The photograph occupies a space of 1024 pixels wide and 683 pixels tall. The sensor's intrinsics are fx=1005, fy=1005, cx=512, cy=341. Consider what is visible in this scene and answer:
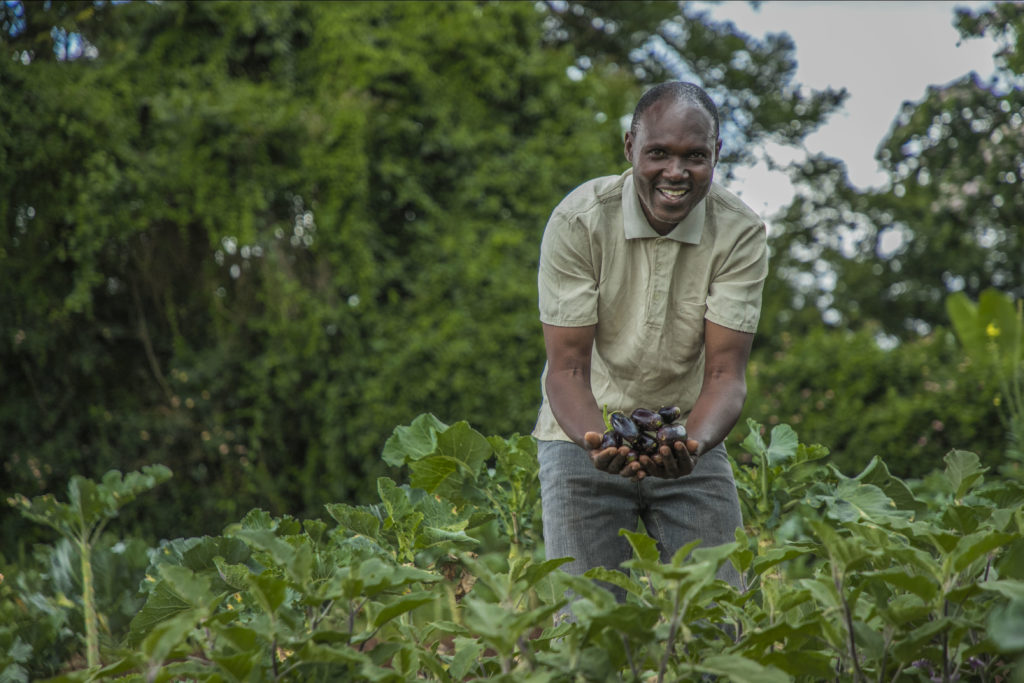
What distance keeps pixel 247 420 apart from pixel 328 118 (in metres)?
1.97

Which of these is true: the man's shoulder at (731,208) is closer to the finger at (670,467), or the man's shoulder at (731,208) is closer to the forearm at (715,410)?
the forearm at (715,410)

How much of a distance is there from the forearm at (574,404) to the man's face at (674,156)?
1.28 feet

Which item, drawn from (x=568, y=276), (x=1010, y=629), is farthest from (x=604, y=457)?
(x=1010, y=629)

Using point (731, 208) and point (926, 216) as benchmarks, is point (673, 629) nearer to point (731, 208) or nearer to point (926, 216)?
point (731, 208)

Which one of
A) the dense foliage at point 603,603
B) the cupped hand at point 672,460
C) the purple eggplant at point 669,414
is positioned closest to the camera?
the dense foliage at point 603,603

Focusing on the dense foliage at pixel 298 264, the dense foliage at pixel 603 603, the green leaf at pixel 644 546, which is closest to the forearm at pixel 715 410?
the dense foliage at pixel 603 603

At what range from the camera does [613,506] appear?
225 centimetres

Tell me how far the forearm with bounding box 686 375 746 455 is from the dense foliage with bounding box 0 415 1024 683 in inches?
9.3

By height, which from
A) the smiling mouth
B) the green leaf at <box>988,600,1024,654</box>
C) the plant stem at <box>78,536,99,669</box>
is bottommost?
the plant stem at <box>78,536,99,669</box>

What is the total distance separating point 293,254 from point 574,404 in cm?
453

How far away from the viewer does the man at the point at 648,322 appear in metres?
2.12

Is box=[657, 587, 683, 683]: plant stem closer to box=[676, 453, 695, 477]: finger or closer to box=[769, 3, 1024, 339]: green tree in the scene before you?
box=[676, 453, 695, 477]: finger

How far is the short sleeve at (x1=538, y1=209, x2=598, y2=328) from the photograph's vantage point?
85.2 inches

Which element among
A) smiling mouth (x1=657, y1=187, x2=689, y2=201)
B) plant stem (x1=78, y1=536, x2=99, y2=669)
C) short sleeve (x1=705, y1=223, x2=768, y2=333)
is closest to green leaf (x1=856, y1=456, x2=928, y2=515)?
short sleeve (x1=705, y1=223, x2=768, y2=333)
